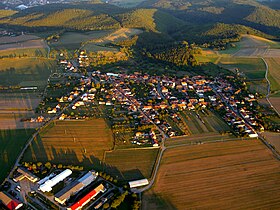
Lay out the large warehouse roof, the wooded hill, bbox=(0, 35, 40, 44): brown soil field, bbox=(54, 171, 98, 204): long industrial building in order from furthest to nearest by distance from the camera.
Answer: the wooded hill → bbox=(0, 35, 40, 44): brown soil field → the large warehouse roof → bbox=(54, 171, 98, 204): long industrial building

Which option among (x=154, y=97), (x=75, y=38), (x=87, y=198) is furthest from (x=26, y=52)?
(x=87, y=198)

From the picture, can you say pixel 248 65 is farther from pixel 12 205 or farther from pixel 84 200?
pixel 12 205

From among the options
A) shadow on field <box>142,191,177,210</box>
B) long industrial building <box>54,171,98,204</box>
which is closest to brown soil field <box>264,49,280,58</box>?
shadow on field <box>142,191,177,210</box>

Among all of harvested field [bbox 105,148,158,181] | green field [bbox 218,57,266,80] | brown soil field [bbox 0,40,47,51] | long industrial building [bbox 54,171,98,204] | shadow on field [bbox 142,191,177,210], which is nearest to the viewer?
shadow on field [bbox 142,191,177,210]

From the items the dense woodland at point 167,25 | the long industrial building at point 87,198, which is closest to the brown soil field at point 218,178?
the long industrial building at point 87,198

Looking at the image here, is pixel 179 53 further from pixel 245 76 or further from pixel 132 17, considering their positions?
pixel 132 17

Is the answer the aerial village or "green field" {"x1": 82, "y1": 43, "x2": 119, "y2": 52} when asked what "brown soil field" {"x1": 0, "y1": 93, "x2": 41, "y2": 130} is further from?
"green field" {"x1": 82, "y1": 43, "x2": 119, "y2": 52}

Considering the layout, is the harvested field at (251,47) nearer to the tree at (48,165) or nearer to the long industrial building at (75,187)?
the long industrial building at (75,187)
